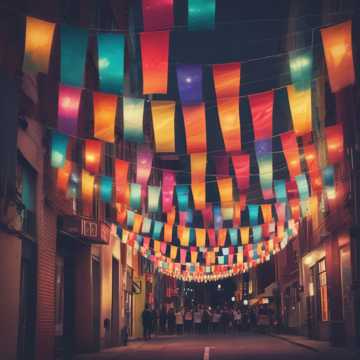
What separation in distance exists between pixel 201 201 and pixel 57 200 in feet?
16.5

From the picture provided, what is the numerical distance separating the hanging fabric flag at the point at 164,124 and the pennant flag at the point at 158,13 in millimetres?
3688

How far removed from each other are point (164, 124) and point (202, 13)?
4.73 meters

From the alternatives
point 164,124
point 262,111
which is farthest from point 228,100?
point 164,124

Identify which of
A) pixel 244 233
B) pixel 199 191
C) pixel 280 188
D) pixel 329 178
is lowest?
pixel 244 233

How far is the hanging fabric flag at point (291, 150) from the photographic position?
19406 millimetres

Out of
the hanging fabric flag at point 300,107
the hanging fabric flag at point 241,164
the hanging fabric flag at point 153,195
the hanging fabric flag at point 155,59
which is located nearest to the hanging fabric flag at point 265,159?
the hanging fabric flag at point 241,164

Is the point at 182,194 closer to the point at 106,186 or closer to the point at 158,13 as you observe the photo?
the point at 106,186

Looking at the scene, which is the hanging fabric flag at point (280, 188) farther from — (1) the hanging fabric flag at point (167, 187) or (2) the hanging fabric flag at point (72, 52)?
(2) the hanging fabric flag at point (72, 52)

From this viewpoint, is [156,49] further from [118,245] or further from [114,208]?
[118,245]

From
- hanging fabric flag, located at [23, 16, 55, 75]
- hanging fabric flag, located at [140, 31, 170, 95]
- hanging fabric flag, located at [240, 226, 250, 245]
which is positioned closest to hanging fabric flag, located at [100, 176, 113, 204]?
hanging fabric flag, located at [140, 31, 170, 95]

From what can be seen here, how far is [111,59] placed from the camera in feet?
42.3

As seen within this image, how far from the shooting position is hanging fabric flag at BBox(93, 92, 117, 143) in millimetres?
15383

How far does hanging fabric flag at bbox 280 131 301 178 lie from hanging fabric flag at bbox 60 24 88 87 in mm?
7862

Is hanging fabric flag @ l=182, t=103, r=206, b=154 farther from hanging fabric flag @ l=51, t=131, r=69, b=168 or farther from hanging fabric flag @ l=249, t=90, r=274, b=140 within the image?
hanging fabric flag @ l=51, t=131, r=69, b=168
